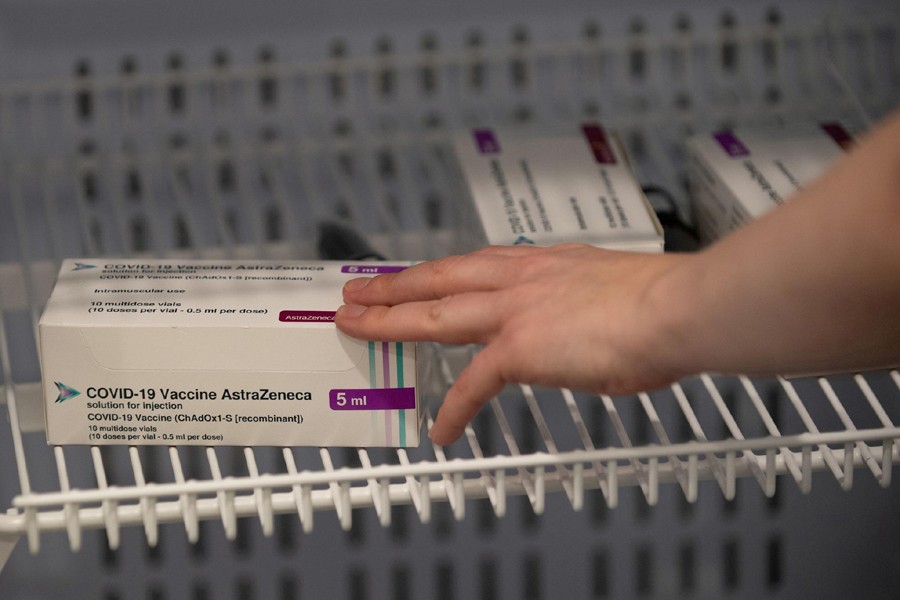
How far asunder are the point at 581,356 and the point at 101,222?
0.54 m

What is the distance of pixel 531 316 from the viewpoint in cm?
60

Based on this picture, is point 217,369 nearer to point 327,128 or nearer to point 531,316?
point 531,316

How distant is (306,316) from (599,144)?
0.30m

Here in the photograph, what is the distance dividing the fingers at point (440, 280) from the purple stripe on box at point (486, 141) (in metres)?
0.20

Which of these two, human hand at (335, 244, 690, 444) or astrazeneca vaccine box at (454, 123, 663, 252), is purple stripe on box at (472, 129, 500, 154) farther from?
human hand at (335, 244, 690, 444)

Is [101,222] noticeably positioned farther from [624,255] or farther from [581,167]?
[624,255]

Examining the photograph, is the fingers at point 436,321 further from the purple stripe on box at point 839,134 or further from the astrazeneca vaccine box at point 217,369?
the purple stripe on box at point 839,134

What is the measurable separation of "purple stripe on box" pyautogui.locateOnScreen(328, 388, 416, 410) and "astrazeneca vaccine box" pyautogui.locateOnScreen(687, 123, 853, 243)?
26 centimetres

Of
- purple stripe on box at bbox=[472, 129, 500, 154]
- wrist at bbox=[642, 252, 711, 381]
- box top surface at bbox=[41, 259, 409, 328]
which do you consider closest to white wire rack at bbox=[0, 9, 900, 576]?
purple stripe on box at bbox=[472, 129, 500, 154]

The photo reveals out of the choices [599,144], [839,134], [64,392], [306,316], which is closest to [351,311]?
[306,316]

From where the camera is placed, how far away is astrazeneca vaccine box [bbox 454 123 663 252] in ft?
2.45

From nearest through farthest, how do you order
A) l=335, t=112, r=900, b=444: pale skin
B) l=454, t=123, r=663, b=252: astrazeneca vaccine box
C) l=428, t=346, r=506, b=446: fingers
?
l=335, t=112, r=900, b=444: pale skin → l=428, t=346, r=506, b=446: fingers → l=454, t=123, r=663, b=252: astrazeneca vaccine box

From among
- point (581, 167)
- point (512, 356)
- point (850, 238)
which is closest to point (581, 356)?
point (512, 356)

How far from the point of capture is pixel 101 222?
969mm
